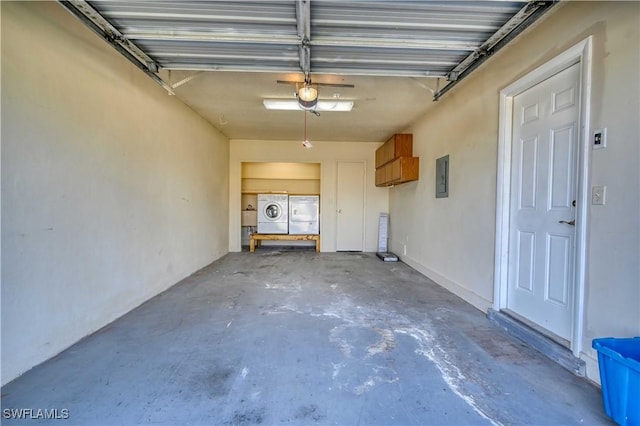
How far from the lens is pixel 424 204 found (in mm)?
4605

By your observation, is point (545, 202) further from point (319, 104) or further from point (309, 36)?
point (319, 104)

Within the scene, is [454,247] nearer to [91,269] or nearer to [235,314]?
[235,314]

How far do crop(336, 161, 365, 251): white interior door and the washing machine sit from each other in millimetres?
1243

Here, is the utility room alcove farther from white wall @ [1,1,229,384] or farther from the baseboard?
white wall @ [1,1,229,384]

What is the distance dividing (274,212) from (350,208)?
1815 millimetres

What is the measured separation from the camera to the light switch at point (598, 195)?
1739 mm

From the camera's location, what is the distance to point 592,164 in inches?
71.1

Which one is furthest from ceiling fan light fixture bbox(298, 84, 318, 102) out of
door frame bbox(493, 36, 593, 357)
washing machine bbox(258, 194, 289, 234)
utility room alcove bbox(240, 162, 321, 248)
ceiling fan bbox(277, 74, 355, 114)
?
utility room alcove bbox(240, 162, 321, 248)

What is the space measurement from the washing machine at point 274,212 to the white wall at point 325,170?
561 mm

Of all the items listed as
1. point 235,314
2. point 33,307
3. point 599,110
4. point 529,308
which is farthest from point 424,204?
point 33,307

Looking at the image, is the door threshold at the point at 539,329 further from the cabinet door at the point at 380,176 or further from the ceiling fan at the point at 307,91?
the cabinet door at the point at 380,176

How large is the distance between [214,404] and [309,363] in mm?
642

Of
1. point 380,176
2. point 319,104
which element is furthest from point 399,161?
point 319,104

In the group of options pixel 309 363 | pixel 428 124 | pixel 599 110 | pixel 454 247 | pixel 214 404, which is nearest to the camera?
pixel 214 404
